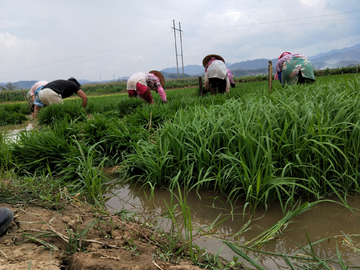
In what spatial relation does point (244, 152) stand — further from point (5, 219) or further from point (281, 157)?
point (5, 219)

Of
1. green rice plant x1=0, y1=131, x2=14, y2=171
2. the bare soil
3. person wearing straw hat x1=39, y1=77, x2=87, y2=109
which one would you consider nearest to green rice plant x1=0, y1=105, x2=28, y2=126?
person wearing straw hat x1=39, y1=77, x2=87, y2=109

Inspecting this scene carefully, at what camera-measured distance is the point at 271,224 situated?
5.09 feet

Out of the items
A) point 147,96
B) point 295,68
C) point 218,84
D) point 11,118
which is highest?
point 295,68

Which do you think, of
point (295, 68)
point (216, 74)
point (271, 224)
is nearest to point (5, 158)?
point (271, 224)

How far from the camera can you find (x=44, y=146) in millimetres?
2809

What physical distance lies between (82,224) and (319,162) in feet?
6.19

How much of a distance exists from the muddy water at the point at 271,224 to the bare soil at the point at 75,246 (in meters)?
0.24

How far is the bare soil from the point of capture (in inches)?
41.0

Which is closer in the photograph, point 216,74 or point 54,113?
point 54,113

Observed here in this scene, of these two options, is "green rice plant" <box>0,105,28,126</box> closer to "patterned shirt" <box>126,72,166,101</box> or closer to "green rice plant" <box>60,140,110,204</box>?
"patterned shirt" <box>126,72,166,101</box>

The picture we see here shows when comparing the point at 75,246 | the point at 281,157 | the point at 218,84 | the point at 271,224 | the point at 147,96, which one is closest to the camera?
the point at 75,246

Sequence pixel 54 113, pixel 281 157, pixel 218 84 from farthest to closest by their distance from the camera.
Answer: pixel 218 84 < pixel 54 113 < pixel 281 157

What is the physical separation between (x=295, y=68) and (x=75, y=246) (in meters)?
5.36

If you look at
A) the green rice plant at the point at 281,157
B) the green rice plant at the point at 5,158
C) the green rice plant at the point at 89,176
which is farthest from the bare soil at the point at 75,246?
the green rice plant at the point at 5,158
